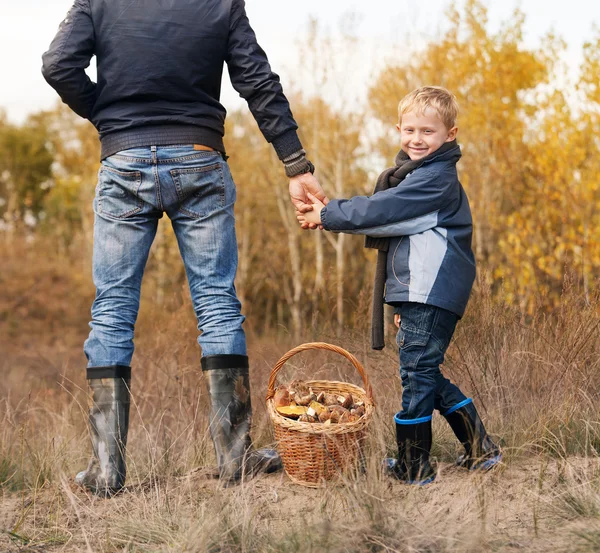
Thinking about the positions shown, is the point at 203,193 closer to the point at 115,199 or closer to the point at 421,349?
the point at 115,199

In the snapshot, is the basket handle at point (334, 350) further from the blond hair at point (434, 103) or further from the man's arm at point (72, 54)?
the man's arm at point (72, 54)

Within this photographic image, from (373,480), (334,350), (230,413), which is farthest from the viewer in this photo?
(230,413)

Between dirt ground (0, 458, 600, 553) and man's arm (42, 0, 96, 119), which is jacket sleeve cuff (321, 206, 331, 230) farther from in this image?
man's arm (42, 0, 96, 119)

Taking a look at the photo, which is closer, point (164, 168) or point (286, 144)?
point (164, 168)

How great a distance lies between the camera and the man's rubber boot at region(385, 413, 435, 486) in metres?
2.85

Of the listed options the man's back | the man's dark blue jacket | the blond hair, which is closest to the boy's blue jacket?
the blond hair

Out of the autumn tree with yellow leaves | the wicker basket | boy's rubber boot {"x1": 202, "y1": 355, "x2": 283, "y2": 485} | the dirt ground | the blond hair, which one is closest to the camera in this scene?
the dirt ground

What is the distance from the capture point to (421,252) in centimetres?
283

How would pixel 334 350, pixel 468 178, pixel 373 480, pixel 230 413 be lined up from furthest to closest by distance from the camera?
1. pixel 468 178
2. pixel 230 413
3. pixel 334 350
4. pixel 373 480

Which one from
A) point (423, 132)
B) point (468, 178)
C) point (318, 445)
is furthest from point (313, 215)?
point (468, 178)

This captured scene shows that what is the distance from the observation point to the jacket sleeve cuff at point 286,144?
10.1ft

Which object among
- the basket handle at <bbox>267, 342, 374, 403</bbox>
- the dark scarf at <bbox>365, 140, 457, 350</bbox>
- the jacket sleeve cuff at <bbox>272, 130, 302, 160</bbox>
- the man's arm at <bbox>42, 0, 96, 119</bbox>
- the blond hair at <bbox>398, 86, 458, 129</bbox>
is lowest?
the basket handle at <bbox>267, 342, 374, 403</bbox>

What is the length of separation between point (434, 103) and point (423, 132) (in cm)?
12

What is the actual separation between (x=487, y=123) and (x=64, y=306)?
9.22 meters
